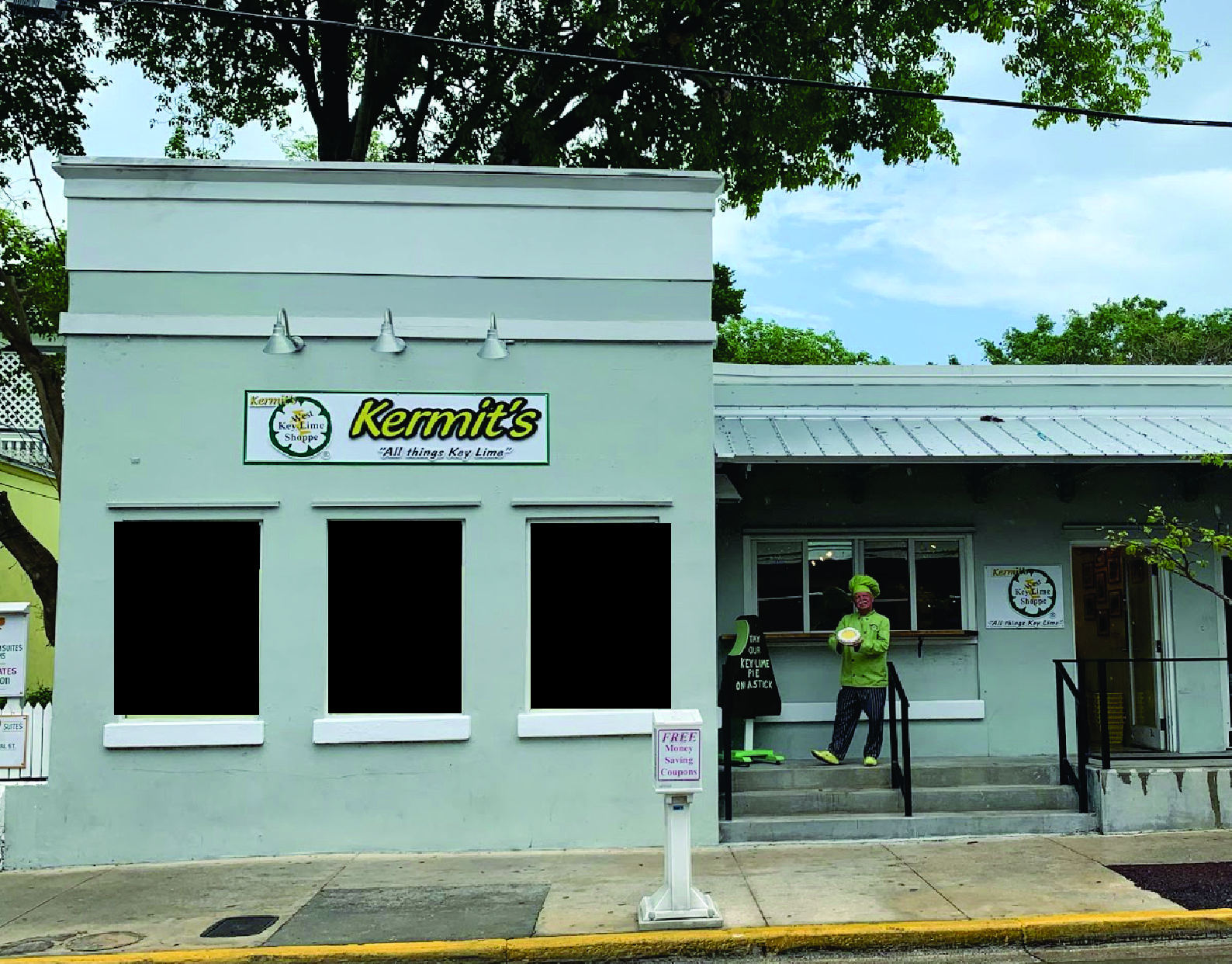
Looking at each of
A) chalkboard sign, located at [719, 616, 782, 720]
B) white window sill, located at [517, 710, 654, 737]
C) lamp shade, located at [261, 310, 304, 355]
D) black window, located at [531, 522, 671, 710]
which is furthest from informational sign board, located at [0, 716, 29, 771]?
chalkboard sign, located at [719, 616, 782, 720]

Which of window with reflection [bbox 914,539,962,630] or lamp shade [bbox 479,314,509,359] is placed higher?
lamp shade [bbox 479,314,509,359]

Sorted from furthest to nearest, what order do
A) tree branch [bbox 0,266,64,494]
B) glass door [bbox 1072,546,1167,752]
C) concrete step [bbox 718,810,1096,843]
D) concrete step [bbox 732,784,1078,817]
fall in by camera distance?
tree branch [bbox 0,266,64,494] < glass door [bbox 1072,546,1167,752] < concrete step [bbox 732,784,1078,817] < concrete step [bbox 718,810,1096,843]

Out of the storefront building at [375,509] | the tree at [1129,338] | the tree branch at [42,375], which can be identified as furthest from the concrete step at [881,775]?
the tree at [1129,338]

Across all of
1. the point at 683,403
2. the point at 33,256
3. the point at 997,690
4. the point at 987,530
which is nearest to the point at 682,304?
the point at 683,403

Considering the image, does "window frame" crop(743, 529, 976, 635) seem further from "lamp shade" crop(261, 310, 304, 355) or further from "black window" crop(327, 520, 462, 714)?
"lamp shade" crop(261, 310, 304, 355)

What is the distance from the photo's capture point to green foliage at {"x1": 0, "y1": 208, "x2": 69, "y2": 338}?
14.8 metres

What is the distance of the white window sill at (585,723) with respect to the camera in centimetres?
914

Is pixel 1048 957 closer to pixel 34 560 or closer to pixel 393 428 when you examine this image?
pixel 393 428

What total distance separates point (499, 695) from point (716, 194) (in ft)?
14.3

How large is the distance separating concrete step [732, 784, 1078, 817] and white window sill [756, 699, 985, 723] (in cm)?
111

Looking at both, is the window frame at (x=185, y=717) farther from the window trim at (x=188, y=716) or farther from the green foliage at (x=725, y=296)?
the green foliage at (x=725, y=296)

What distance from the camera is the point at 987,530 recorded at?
1123 centimetres

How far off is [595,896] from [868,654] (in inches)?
139

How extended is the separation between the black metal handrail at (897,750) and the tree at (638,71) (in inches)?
306
